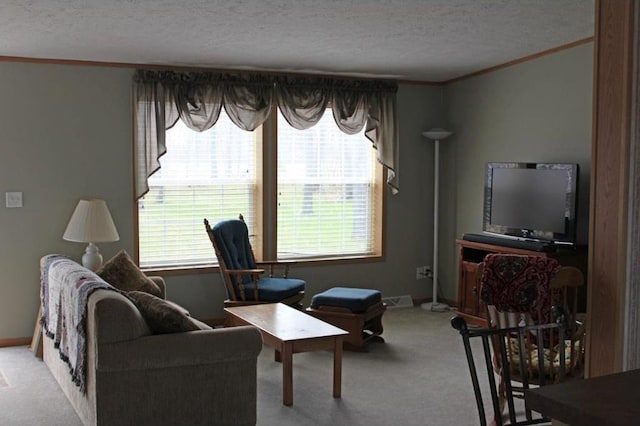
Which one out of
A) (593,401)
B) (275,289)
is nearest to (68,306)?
(275,289)

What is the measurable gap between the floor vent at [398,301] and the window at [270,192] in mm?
486

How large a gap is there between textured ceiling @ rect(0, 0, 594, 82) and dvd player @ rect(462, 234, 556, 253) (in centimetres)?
152

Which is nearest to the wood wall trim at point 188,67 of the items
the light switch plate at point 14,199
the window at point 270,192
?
the window at point 270,192

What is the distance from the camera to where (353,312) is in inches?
219

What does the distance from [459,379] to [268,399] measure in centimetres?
A: 133

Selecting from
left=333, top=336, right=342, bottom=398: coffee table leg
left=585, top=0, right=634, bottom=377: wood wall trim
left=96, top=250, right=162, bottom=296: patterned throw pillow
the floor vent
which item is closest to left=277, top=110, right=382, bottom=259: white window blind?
the floor vent

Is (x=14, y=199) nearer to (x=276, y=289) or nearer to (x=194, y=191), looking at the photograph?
(x=194, y=191)

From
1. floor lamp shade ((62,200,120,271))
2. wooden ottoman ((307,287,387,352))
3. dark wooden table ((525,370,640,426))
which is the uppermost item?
floor lamp shade ((62,200,120,271))

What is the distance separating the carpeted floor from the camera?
4.12 metres

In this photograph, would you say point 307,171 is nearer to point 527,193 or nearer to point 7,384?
point 527,193

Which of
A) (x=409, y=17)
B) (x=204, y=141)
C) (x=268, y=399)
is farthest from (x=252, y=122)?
(x=268, y=399)

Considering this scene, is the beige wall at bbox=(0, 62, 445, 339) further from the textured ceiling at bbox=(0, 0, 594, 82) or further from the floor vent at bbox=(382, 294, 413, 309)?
the floor vent at bbox=(382, 294, 413, 309)

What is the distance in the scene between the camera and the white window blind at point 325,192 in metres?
6.81

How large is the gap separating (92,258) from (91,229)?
23 centimetres
